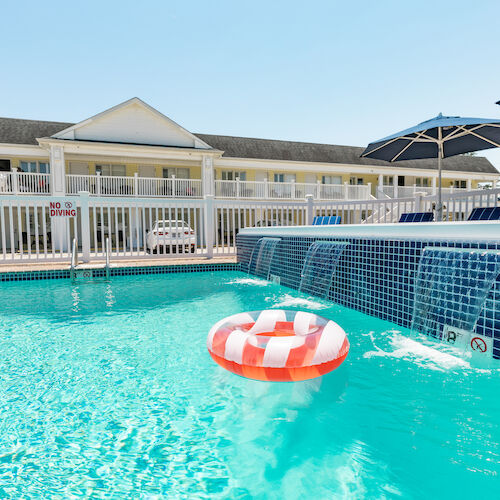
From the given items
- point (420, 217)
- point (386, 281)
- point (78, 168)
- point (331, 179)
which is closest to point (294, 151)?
point (331, 179)

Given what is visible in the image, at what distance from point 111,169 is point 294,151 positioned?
12.2 metres

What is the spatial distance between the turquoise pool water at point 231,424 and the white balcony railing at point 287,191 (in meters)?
16.4

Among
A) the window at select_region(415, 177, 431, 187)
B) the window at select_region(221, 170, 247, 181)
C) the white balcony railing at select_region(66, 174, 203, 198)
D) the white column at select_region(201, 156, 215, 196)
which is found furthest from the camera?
the window at select_region(415, 177, 431, 187)

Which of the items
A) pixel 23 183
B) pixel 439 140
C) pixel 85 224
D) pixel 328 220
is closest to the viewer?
pixel 439 140

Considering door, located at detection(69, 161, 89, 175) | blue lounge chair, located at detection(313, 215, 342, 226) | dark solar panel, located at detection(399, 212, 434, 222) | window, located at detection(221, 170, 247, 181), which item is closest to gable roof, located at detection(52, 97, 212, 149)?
door, located at detection(69, 161, 89, 175)

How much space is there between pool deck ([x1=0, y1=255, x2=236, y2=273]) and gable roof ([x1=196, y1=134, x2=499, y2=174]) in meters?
12.9

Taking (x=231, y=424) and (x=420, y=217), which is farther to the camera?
(x=420, y=217)

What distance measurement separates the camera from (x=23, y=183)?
17.5 m

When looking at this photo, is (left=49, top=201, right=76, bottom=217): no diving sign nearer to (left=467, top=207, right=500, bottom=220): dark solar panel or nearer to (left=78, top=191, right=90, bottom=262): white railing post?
(left=78, top=191, right=90, bottom=262): white railing post

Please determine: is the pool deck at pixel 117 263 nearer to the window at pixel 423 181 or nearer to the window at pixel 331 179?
the window at pixel 331 179

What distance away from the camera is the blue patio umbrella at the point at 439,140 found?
6316 millimetres

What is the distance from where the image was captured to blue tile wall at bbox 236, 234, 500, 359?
11.0 feet

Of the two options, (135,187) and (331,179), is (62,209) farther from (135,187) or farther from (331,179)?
(331,179)

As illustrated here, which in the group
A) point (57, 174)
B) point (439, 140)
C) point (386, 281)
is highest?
point (57, 174)
